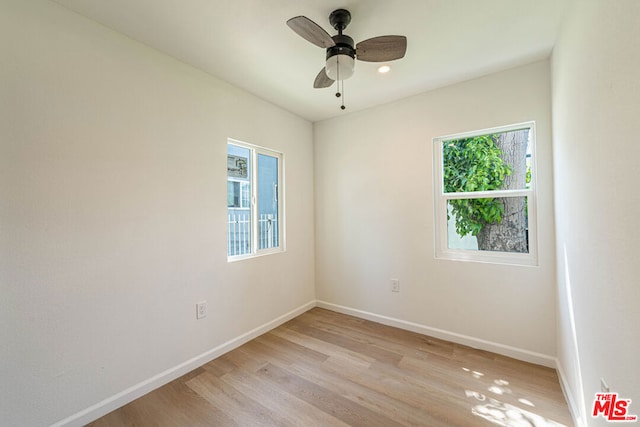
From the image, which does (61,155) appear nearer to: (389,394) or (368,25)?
(368,25)

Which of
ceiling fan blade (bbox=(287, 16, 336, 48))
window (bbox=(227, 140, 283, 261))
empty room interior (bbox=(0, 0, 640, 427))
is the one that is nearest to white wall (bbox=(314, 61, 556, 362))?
empty room interior (bbox=(0, 0, 640, 427))

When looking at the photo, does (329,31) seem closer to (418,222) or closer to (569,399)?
(418,222)

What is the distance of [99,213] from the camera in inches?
65.8

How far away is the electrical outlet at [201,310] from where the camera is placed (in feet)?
7.21

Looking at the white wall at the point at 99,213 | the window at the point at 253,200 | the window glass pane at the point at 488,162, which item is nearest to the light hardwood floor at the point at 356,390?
the white wall at the point at 99,213

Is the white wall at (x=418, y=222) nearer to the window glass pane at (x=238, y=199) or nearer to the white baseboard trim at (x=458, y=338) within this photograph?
the white baseboard trim at (x=458, y=338)

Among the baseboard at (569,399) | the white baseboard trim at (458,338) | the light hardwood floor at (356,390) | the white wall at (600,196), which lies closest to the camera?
the white wall at (600,196)

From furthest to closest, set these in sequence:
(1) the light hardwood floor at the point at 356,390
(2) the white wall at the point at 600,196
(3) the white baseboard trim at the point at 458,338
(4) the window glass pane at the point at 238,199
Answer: (4) the window glass pane at the point at 238,199, (3) the white baseboard trim at the point at 458,338, (1) the light hardwood floor at the point at 356,390, (2) the white wall at the point at 600,196

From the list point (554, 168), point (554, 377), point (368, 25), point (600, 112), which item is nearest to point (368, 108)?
point (368, 25)

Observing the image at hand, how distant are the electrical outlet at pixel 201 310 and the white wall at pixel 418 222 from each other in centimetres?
163

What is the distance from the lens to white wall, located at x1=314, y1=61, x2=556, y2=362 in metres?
2.16

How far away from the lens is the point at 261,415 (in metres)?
1.66

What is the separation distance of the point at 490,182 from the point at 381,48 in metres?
1.68

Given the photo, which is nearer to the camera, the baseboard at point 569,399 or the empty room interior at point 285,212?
the empty room interior at point 285,212
